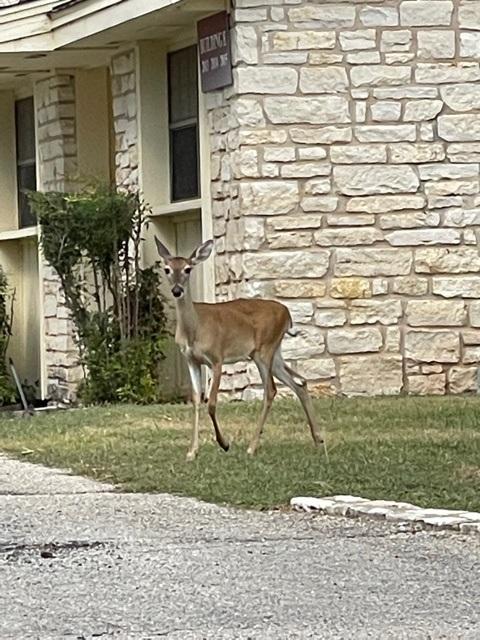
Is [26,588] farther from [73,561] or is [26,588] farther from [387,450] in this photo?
[387,450]

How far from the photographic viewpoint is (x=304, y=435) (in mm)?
13828

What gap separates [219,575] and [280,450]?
15.5 ft

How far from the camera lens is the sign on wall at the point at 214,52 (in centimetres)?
1742

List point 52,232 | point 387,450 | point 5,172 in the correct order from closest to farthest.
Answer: point 387,450 → point 52,232 → point 5,172

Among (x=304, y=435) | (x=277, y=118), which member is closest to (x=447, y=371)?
(x=277, y=118)

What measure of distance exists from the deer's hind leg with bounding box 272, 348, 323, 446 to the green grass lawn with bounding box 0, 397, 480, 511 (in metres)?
0.17

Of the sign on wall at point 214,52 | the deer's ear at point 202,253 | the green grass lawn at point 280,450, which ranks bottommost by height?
the green grass lawn at point 280,450

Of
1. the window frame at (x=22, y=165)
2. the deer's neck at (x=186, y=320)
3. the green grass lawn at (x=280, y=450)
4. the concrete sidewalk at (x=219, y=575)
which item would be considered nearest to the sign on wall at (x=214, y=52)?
the green grass lawn at (x=280, y=450)

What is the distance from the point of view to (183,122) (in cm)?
1934

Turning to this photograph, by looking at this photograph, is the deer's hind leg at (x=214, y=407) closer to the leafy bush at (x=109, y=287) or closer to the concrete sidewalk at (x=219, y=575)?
the concrete sidewalk at (x=219, y=575)

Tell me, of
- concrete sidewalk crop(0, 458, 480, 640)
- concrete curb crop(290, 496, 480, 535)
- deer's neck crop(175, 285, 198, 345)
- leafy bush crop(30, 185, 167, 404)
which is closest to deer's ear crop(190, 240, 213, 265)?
deer's neck crop(175, 285, 198, 345)

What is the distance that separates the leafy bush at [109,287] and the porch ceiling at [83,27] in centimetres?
165

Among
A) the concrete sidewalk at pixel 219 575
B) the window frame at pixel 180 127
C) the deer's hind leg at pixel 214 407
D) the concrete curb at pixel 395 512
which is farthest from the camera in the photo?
the window frame at pixel 180 127

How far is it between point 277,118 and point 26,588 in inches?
392
